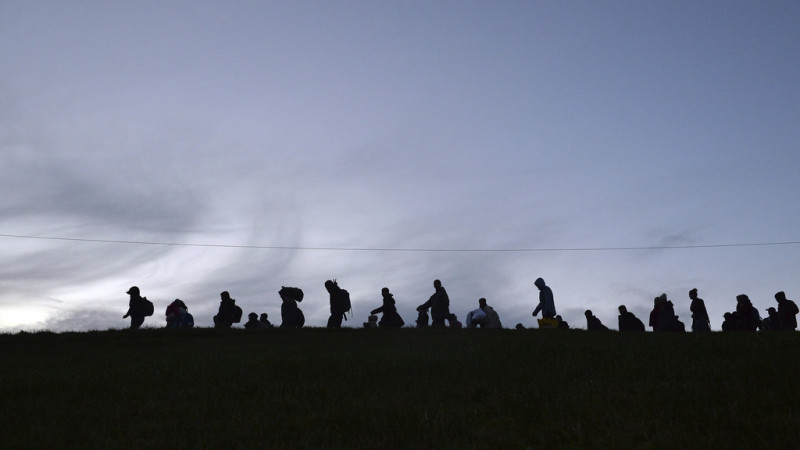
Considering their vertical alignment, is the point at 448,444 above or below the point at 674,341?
below

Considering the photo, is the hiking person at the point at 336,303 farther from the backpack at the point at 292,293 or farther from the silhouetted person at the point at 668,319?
the silhouetted person at the point at 668,319

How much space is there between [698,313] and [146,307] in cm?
2139

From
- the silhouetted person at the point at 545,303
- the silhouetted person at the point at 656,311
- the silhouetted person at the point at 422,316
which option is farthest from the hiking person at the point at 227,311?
the silhouetted person at the point at 656,311

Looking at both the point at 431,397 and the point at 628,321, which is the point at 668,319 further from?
the point at 431,397

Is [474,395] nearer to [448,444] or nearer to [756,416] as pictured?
[448,444]

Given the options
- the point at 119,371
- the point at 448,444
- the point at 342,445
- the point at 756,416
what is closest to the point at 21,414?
the point at 119,371

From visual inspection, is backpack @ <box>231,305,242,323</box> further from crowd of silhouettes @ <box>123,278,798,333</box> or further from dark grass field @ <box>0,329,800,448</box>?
dark grass field @ <box>0,329,800,448</box>

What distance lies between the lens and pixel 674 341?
16.1 metres

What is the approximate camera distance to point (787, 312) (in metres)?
23.6

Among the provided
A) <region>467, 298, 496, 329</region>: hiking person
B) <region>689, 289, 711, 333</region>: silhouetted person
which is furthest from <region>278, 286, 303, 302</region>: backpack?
<region>689, 289, 711, 333</region>: silhouetted person

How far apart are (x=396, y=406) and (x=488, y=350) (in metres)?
6.10

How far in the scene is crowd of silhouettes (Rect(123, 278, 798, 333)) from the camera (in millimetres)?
23875

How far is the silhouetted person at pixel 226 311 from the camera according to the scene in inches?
1174

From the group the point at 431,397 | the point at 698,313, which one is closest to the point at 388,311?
the point at 698,313
